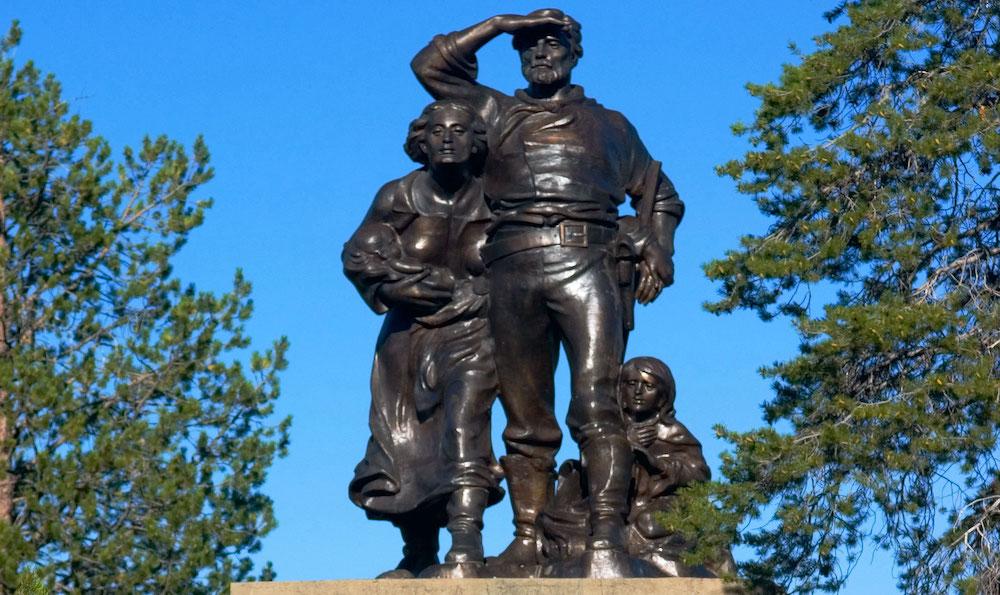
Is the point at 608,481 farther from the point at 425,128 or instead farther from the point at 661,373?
the point at 425,128

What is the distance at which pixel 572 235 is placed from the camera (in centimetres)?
1052

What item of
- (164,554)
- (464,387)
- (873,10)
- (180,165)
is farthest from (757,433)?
(180,165)

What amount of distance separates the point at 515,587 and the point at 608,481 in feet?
2.50

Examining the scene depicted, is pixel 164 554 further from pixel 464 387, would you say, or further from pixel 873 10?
pixel 873 10

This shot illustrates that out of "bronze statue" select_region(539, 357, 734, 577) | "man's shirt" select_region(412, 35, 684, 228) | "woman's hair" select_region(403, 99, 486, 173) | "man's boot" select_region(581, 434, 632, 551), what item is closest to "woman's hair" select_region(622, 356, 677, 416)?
"bronze statue" select_region(539, 357, 734, 577)

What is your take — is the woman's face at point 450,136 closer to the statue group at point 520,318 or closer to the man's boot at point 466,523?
the statue group at point 520,318

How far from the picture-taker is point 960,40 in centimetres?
1117

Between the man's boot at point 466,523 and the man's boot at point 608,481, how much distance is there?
0.53m

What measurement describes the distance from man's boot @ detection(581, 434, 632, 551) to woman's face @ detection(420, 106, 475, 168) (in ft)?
5.16

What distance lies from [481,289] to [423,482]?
39.3 inches

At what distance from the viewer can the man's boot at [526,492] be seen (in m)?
10.6

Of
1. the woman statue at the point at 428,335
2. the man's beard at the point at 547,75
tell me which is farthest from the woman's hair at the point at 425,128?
the man's beard at the point at 547,75

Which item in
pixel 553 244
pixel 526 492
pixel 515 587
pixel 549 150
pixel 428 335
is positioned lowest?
pixel 515 587

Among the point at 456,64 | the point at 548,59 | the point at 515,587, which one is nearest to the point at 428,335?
the point at 456,64
